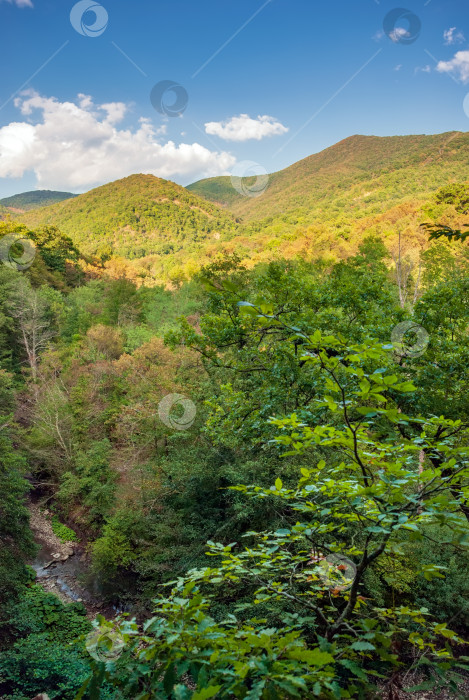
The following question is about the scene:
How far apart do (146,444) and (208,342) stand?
8919mm

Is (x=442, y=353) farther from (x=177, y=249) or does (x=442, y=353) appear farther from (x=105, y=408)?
(x=177, y=249)

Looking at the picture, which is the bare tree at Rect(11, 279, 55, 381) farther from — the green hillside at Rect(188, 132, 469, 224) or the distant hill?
the distant hill

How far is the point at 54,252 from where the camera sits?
1834 inches

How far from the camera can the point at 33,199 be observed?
10775cm

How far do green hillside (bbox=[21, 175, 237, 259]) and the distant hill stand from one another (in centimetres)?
1474

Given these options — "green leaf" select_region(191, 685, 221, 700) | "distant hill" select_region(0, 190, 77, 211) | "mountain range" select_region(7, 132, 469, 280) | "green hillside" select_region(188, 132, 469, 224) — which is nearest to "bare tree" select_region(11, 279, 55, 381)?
"mountain range" select_region(7, 132, 469, 280)

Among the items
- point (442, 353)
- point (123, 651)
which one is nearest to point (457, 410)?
point (442, 353)

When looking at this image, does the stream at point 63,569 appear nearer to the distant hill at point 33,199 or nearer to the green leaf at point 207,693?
the green leaf at point 207,693

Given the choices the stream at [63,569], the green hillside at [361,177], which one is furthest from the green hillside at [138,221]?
the stream at [63,569]

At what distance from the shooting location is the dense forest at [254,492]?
4.96 ft

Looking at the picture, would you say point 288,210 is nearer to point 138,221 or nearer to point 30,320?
point 138,221

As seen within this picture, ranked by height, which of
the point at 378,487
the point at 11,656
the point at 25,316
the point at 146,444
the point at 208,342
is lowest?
the point at 11,656

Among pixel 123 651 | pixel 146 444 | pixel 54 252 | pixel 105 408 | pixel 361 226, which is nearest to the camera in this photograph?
pixel 123 651

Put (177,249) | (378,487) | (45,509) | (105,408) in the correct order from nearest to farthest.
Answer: (378,487) < (45,509) < (105,408) < (177,249)
